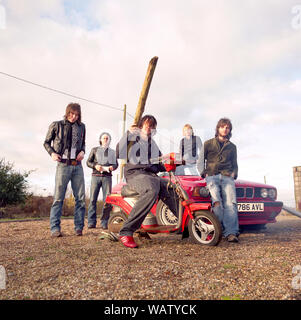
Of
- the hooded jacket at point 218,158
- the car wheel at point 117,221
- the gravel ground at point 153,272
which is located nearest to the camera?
the gravel ground at point 153,272

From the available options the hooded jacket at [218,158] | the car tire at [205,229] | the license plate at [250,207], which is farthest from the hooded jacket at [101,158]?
the car tire at [205,229]

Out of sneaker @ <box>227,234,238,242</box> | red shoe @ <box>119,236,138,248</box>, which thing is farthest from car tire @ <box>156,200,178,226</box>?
sneaker @ <box>227,234,238,242</box>

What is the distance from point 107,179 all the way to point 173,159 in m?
2.88

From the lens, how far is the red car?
174 inches

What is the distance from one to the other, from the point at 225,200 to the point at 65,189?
276cm

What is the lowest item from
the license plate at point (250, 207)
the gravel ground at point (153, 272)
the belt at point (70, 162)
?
the gravel ground at point (153, 272)

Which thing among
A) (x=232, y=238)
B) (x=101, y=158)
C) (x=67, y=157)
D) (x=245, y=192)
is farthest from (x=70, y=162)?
(x=245, y=192)

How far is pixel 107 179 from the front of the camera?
20.9ft

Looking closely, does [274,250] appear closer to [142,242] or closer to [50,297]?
[142,242]

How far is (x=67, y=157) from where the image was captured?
4.90 metres

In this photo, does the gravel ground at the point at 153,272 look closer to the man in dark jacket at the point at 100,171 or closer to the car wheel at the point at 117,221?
the car wheel at the point at 117,221

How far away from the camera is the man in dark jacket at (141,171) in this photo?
3604mm

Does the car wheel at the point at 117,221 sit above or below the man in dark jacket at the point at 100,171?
below

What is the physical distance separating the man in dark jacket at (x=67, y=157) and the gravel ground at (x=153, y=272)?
3.40 feet
